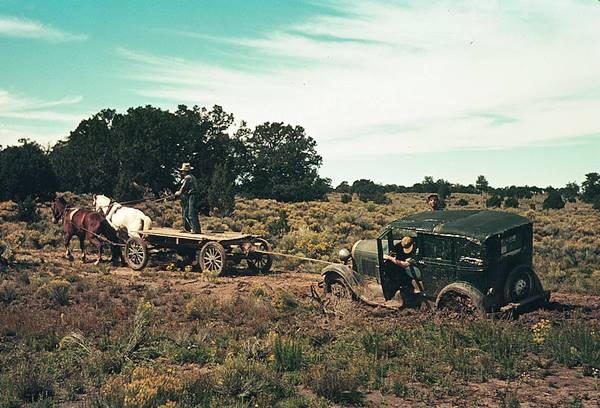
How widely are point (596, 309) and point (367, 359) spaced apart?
6086 millimetres

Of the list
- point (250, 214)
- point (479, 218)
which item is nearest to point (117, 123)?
point (250, 214)

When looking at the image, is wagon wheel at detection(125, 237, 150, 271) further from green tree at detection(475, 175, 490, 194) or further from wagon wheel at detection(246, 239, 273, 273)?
green tree at detection(475, 175, 490, 194)

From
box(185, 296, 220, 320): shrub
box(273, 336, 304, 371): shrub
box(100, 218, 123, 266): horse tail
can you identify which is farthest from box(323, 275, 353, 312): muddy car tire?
box(100, 218, 123, 266): horse tail

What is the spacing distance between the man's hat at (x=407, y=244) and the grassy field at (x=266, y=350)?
4.05ft

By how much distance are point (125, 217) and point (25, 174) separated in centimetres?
2907

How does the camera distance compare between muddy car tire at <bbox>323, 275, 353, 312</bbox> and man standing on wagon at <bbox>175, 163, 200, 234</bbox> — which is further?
man standing on wagon at <bbox>175, 163, 200, 234</bbox>

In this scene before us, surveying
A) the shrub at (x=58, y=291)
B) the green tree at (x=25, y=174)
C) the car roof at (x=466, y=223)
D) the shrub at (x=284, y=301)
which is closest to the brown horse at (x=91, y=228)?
the shrub at (x=58, y=291)

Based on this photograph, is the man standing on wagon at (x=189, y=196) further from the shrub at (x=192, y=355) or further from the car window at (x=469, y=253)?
the car window at (x=469, y=253)

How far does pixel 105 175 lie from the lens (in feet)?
162

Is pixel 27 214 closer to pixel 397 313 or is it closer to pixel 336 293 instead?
pixel 336 293

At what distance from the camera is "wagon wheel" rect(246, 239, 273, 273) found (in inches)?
633

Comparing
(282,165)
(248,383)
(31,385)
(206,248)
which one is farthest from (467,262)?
(282,165)

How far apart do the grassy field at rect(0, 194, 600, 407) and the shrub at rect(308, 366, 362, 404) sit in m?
0.02

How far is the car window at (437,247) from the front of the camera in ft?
32.2
